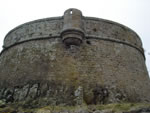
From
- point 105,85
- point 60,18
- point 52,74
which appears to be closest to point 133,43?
point 105,85

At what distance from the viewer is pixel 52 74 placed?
8.09 m

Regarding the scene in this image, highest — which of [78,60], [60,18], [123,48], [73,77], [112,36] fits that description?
[60,18]

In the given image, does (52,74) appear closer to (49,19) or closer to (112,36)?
(49,19)

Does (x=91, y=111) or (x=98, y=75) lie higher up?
(x=98, y=75)

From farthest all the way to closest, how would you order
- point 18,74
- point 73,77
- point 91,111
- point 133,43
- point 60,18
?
point 133,43 → point 60,18 → point 18,74 → point 73,77 → point 91,111

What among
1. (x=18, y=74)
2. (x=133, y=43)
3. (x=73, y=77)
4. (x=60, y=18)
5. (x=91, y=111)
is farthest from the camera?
(x=133, y=43)

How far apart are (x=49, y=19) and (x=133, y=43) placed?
5.17m

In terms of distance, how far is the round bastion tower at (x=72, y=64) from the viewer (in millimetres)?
7719

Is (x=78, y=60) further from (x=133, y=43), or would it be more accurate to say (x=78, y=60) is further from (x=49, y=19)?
(x=133, y=43)

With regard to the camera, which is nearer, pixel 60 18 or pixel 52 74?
pixel 52 74

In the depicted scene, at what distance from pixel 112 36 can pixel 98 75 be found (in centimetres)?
266

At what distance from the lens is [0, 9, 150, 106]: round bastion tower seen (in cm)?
772

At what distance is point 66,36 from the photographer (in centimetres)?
847

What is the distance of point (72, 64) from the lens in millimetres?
8250
